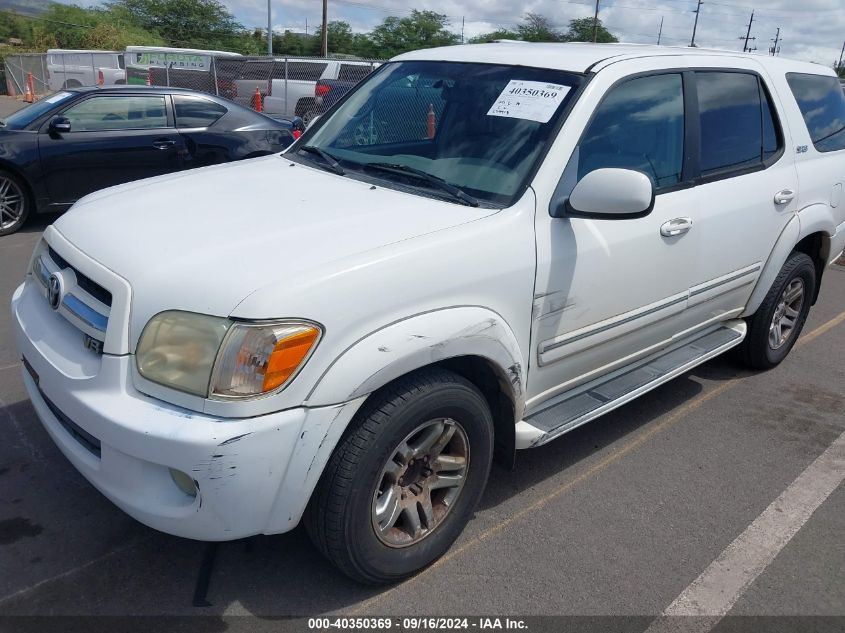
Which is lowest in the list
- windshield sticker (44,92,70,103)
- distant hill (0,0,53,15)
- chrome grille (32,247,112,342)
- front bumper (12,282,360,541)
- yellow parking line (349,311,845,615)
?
yellow parking line (349,311,845,615)

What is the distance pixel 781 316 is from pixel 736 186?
138 centimetres

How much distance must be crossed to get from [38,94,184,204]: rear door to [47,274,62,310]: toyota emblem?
5637 mm

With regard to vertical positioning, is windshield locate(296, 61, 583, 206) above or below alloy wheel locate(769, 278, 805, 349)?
above

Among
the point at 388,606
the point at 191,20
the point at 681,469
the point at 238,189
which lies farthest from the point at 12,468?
the point at 191,20

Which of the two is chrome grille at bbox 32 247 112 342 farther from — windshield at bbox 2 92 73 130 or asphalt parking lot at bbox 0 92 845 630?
windshield at bbox 2 92 73 130

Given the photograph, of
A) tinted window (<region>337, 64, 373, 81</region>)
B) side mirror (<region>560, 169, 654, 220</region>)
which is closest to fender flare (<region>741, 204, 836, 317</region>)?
side mirror (<region>560, 169, 654, 220</region>)

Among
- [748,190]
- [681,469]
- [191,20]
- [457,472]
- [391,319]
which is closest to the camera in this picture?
[391,319]

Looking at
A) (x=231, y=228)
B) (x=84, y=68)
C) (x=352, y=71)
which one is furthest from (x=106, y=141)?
(x=84, y=68)

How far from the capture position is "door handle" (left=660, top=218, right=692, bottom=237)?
3.38m

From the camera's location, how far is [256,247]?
8.13ft

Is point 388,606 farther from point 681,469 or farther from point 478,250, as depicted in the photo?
point 681,469

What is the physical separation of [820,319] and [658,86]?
3.78 metres

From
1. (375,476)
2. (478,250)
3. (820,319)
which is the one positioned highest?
(478,250)

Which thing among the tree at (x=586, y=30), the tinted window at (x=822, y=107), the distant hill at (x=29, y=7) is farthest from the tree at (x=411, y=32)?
the tinted window at (x=822, y=107)
